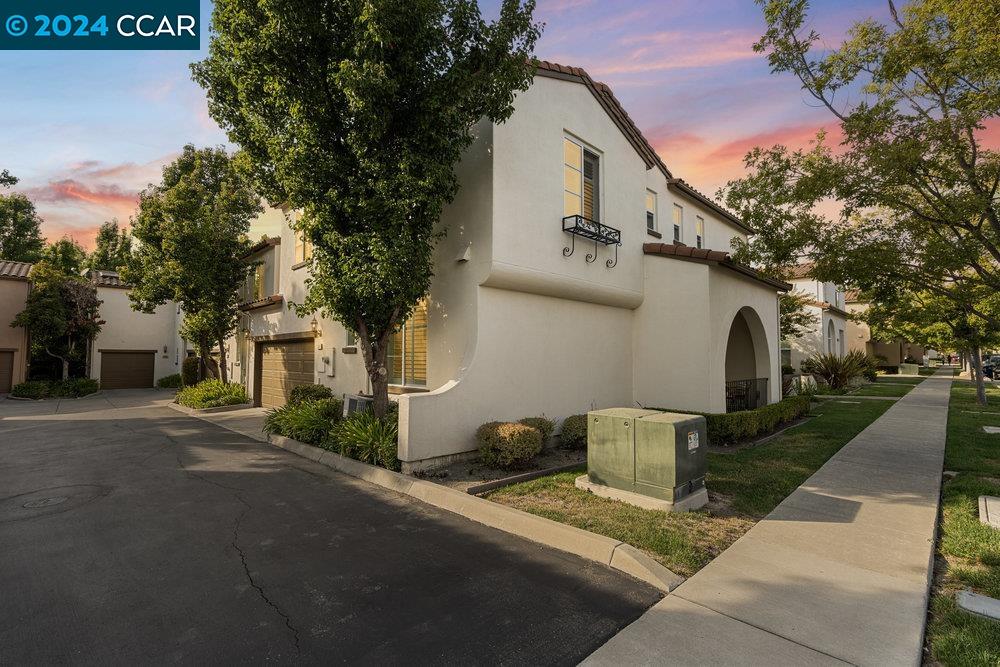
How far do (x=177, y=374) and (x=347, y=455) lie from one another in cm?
2561

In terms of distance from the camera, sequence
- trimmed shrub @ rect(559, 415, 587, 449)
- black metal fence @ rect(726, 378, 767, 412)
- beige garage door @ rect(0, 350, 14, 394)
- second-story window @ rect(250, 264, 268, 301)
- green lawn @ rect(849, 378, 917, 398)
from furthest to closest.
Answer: beige garage door @ rect(0, 350, 14, 394)
green lawn @ rect(849, 378, 917, 398)
second-story window @ rect(250, 264, 268, 301)
black metal fence @ rect(726, 378, 767, 412)
trimmed shrub @ rect(559, 415, 587, 449)

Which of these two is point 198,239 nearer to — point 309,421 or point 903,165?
point 309,421

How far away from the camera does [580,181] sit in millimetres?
10867

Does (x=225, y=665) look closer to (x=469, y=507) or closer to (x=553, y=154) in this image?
(x=469, y=507)

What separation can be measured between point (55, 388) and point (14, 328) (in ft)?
12.7

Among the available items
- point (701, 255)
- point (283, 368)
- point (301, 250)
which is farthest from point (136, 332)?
point (701, 255)

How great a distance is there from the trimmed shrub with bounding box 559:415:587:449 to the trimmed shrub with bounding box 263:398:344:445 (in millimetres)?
4866

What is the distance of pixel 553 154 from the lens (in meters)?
10.0

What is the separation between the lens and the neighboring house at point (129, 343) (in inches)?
1053

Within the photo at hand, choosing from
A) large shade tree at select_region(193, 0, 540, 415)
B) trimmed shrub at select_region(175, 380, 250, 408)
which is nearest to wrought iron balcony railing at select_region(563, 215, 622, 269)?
large shade tree at select_region(193, 0, 540, 415)

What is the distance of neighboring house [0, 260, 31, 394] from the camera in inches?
912

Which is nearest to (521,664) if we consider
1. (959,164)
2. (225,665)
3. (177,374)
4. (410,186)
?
(225,665)

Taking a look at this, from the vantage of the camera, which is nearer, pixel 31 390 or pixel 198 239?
pixel 198 239

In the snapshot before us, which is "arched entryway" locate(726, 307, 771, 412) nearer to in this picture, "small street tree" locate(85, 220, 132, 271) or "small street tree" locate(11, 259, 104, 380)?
"small street tree" locate(11, 259, 104, 380)
